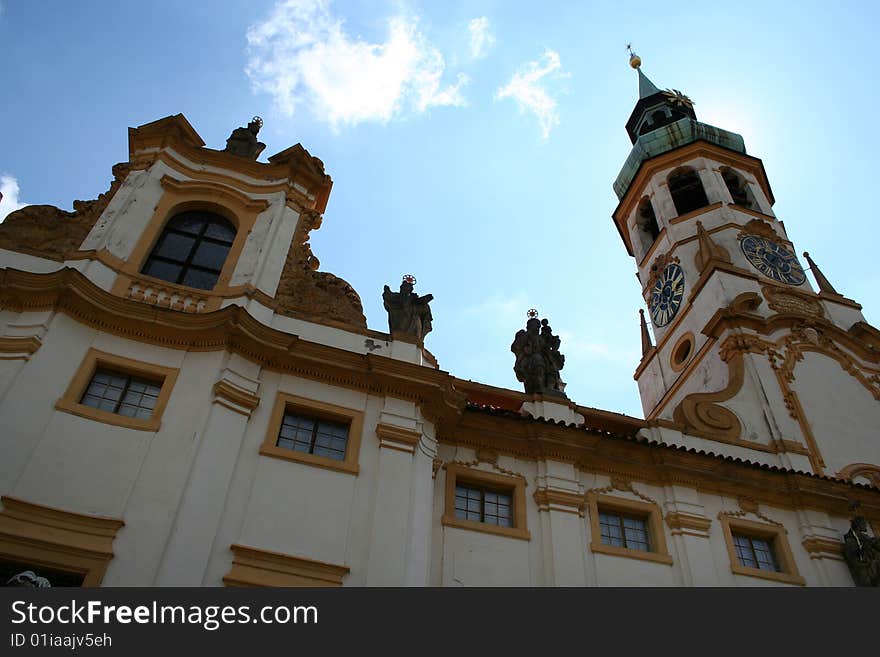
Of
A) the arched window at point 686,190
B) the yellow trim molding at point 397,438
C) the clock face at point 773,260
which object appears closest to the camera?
the yellow trim molding at point 397,438

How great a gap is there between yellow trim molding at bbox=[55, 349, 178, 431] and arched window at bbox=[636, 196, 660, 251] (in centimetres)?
2231

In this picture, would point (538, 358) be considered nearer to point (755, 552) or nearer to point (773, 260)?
point (755, 552)

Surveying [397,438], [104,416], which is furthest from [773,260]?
[104,416]

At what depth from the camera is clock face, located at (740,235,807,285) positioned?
25.0 meters

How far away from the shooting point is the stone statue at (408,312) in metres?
15.6

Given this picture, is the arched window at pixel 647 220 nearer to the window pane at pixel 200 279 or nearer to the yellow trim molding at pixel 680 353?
the yellow trim molding at pixel 680 353

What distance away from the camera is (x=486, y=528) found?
13539 mm

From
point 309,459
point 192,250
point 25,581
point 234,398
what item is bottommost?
point 25,581

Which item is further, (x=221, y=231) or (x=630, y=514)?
(x=221, y=231)

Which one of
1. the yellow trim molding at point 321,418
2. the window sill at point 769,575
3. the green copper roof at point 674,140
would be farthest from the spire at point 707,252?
the yellow trim molding at point 321,418

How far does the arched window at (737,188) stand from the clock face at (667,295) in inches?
183

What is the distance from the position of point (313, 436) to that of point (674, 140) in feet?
81.3

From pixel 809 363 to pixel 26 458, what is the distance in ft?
61.3
